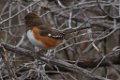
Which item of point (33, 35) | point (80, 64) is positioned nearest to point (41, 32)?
point (33, 35)

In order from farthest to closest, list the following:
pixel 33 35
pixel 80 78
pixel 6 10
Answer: pixel 6 10 < pixel 80 78 < pixel 33 35

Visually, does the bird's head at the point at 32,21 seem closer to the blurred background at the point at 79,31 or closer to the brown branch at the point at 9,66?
the blurred background at the point at 79,31

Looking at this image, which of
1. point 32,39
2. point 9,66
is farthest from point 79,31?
point 9,66

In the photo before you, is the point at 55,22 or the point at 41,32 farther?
the point at 55,22

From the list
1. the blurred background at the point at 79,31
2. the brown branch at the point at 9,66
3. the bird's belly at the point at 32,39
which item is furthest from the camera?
the blurred background at the point at 79,31

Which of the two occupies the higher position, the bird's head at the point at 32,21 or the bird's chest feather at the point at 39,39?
the bird's head at the point at 32,21

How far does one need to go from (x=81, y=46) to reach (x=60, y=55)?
1.15 feet

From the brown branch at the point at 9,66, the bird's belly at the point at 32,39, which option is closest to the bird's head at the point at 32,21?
the bird's belly at the point at 32,39

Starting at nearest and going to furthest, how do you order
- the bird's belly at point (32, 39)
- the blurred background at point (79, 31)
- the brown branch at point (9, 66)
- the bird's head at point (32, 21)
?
1. the brown branch at point (9, 66)
2. the bird's belly at point (32, 39)
3. the bird's head at point (32, 21)
4. the blurred background at point (79, 31)

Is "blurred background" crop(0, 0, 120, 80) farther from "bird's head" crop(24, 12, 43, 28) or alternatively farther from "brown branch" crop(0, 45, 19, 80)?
"brown branch" crop(0, 45, 19, 80)

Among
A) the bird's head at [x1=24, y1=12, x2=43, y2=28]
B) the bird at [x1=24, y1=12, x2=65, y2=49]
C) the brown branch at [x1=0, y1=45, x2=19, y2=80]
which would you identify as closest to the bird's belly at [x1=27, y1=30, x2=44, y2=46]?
the bird at [x1=24, y1=12, x2=65, y2=49]

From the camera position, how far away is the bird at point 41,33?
3.83m

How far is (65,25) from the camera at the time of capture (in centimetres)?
540

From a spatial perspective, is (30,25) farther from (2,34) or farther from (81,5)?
(2,34)
